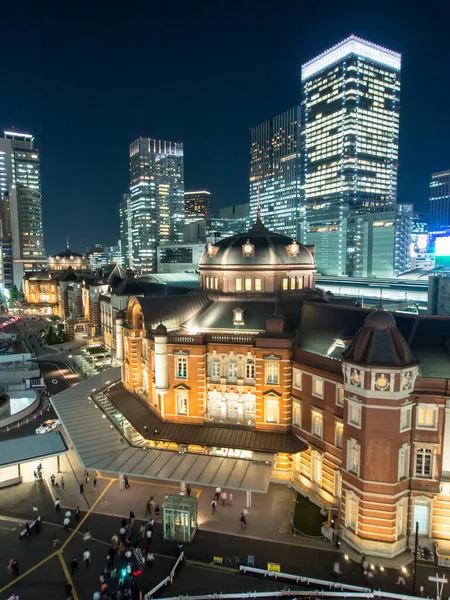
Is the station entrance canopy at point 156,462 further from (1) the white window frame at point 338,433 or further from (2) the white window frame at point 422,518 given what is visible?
(2) the white window frame at point 422,518

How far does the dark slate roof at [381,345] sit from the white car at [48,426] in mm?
41610

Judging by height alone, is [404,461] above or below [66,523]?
above

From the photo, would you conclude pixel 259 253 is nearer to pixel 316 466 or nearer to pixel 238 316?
pixel 238 316

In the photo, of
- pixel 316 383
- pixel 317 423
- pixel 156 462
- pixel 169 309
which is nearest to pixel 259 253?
pixel 169 309

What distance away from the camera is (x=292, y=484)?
144ft

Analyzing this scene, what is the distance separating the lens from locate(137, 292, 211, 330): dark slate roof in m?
53.4

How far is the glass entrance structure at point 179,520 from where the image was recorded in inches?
1393

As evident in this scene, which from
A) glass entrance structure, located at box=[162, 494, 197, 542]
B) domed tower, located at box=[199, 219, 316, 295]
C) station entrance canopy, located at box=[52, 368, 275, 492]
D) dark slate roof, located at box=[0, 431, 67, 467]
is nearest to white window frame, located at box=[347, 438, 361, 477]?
station entrance canopy, located at box=[52, 368, 275, 492]

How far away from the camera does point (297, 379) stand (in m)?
44.3

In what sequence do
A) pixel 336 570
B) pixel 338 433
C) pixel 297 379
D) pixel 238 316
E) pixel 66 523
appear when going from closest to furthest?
pixel 336 570
pixel 66 523
pixel 338 433
pixel 297 379
pixel 238 316

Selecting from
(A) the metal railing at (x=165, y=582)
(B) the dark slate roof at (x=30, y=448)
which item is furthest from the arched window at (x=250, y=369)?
(B) the dark slate roof at (x=30, y=448)

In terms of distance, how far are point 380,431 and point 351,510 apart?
7445mm

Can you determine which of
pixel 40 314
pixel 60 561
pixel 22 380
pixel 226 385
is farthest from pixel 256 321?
pixel 40 314

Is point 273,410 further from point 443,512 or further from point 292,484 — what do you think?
point 443,512
